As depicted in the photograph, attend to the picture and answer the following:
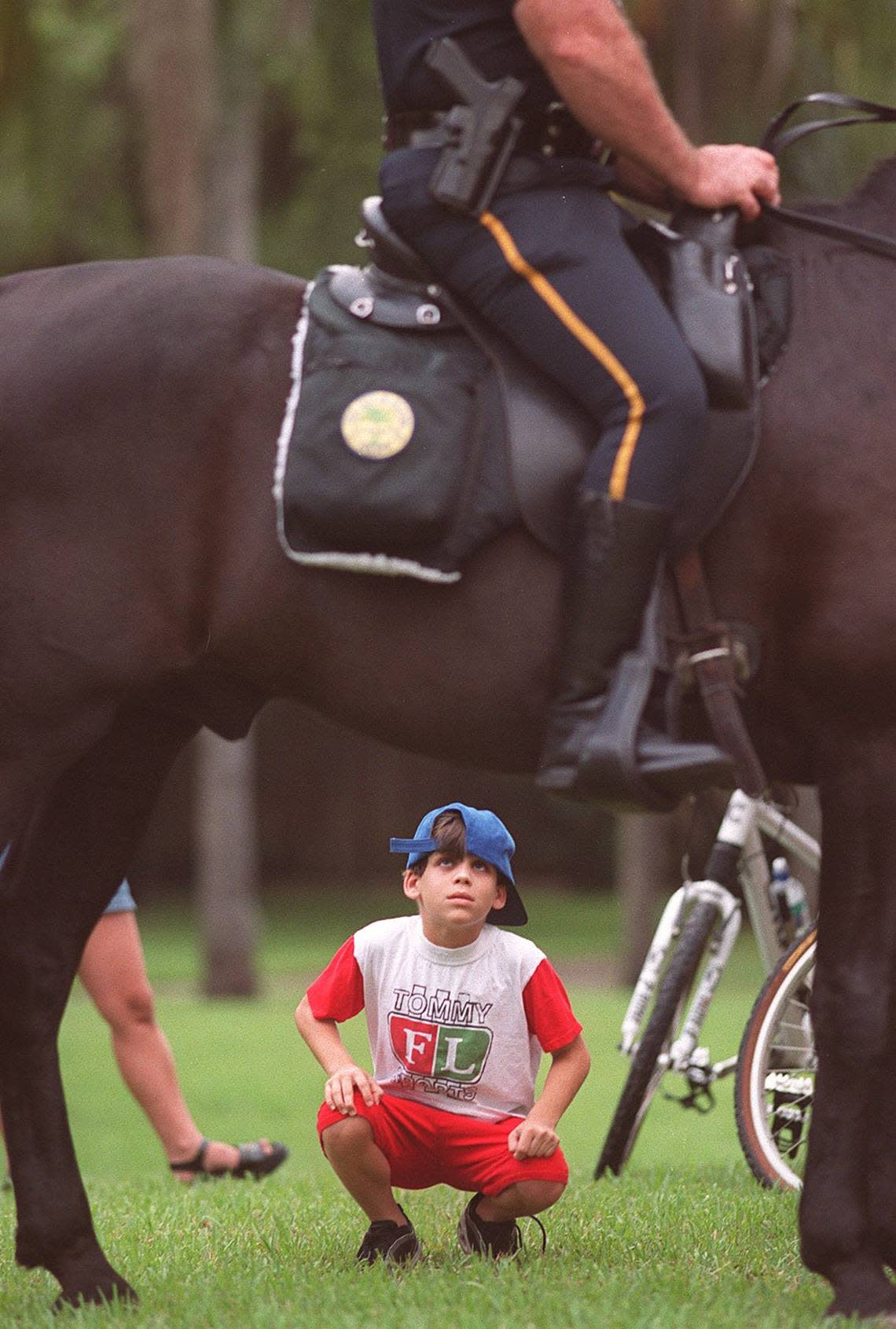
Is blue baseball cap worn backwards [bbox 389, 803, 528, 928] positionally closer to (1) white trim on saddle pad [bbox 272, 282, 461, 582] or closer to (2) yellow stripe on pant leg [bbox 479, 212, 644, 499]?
(1) white trim on saddle pad [bbox 272, 282, 461, 582]

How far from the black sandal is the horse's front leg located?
11.8 feet

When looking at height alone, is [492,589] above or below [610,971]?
above

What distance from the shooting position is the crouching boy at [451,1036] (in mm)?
4504

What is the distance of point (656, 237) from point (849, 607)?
89 centimetres

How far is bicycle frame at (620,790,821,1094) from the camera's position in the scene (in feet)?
20.9

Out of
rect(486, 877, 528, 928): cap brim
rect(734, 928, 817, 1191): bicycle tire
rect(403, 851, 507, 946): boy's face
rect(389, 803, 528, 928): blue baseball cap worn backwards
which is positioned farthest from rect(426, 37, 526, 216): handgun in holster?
rect(734, 928, 817, 1191): bicycle tire

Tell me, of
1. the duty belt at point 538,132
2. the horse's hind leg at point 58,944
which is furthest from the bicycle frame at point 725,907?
the duty belt at point 538,132

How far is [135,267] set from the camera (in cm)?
404

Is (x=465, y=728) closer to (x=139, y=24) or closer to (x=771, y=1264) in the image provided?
(x=771, y=1264)

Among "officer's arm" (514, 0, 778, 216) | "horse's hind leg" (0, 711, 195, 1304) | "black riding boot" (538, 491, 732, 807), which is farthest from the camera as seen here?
"horse's hind leg" (0, 711, 195, 1304)

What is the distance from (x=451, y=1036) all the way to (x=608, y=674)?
1.29m

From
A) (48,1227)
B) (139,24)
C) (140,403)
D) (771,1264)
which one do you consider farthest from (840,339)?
(139,24)

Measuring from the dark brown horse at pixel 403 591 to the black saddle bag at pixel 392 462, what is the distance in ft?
0.26

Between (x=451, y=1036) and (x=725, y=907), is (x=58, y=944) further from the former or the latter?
(x=725, y=907)
